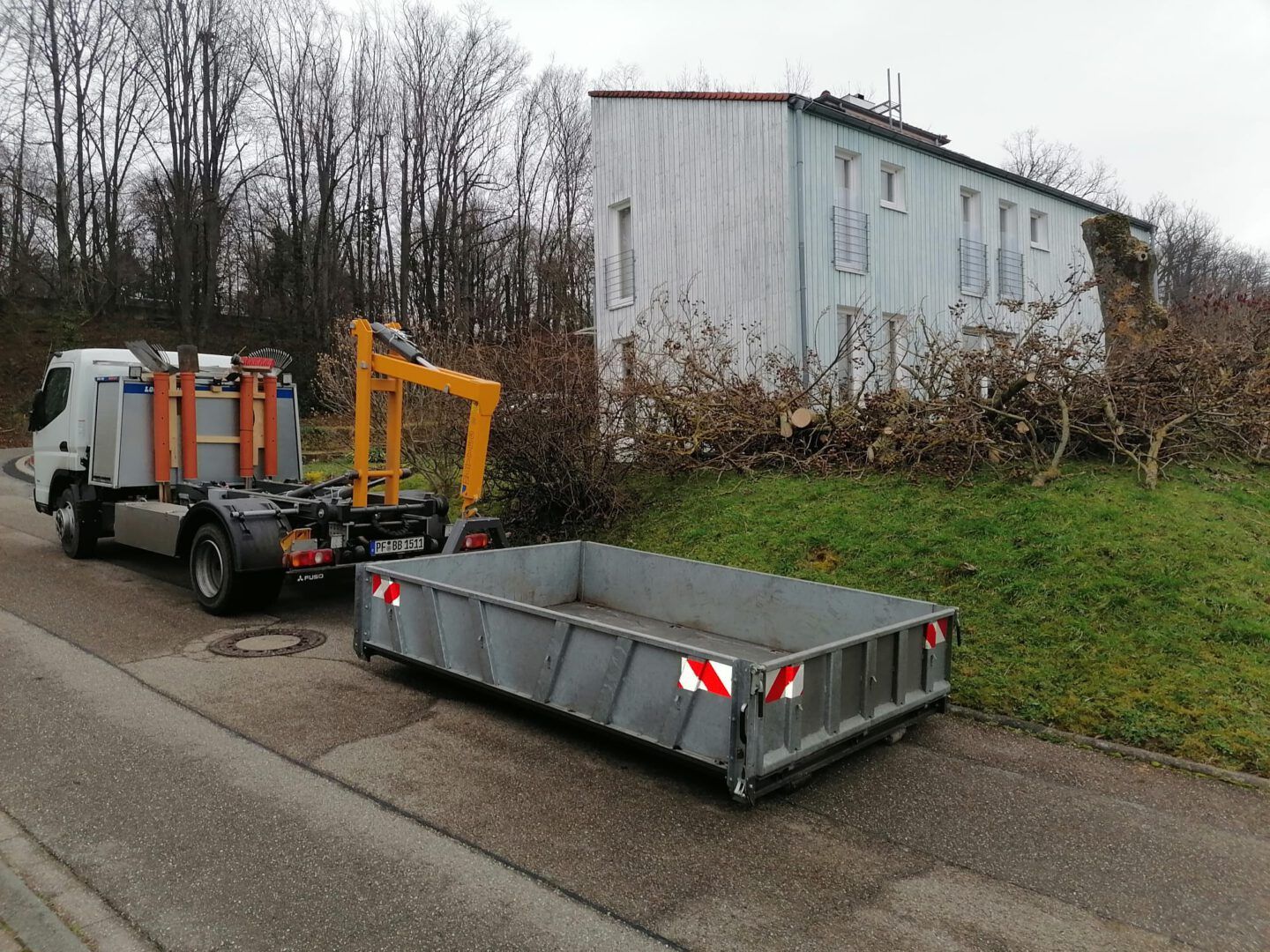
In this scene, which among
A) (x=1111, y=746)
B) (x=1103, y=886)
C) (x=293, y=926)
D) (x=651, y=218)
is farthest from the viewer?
(x=651, y=218)

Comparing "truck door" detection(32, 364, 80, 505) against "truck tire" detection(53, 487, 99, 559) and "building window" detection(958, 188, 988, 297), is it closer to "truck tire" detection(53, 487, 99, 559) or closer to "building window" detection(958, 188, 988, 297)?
"truck tire" detection(53, 487, 99, 559)

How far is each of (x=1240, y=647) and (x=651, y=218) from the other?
15.5m

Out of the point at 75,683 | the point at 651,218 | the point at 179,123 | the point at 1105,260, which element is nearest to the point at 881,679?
the point at 75,683

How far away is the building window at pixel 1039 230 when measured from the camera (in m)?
23.5

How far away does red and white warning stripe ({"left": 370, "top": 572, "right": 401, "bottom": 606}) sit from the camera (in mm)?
6125

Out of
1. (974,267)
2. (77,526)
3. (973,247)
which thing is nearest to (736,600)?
(77,526)

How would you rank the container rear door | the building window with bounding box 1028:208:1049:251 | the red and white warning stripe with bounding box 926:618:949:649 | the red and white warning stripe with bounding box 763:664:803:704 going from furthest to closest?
the building window with bounding box 1028:208:1049:251 < the container rear door < the red and white warning stripe with bounding box 926:618:949:649 < the red and white warning stripe with bounding box 763:664:803:704

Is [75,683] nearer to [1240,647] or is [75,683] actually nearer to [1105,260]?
[1240,647]

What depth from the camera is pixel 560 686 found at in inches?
197

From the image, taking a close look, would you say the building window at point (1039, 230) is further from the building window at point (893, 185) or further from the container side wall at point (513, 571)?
the container side wall at point (513, 571)

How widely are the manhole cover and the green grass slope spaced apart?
4086mm

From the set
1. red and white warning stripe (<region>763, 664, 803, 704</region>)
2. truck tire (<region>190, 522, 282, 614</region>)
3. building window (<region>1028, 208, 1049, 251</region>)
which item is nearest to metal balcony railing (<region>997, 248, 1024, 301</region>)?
building window (<region>1028, 208, 1049, 251</region>)

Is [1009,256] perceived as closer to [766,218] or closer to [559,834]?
[766,218]

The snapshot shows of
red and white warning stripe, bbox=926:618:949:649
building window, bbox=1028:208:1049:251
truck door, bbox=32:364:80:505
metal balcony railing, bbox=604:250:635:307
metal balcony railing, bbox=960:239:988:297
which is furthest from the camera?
building window, bbox=1028:208:1049:251
